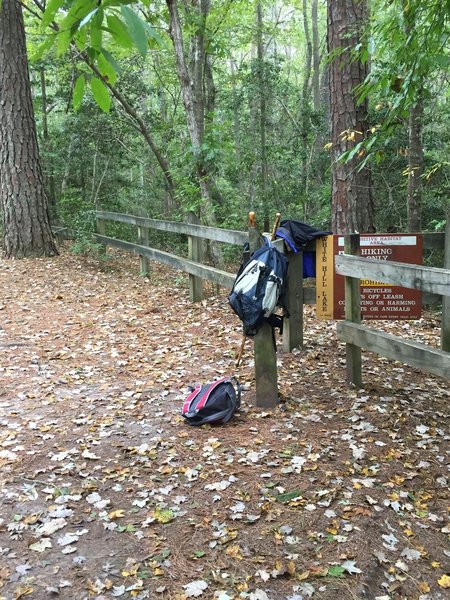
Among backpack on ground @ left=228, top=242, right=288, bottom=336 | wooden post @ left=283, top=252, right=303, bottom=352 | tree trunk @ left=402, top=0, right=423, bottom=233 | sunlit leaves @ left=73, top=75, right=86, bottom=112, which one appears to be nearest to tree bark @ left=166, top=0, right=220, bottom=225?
tree trunk @ left=402, top=0, right=423, bottom=233

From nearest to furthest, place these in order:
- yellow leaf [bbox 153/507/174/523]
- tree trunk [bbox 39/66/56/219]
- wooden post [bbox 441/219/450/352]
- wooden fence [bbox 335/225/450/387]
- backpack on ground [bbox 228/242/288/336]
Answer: yellow leaf [bbox 153/507/174/523] < wooden fence [bbox 335/225/450/387] < backpack on ground [bbox 228/242/288/336] < wooden post [bbox 441/219/450/352] < tree trunk [bbox 39/66/56/219]

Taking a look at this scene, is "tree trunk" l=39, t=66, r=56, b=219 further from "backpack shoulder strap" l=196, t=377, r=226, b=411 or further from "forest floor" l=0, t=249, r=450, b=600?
"backpack shoulder strap" l=196, t=377, r=226, b=411

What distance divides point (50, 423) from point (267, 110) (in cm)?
1366

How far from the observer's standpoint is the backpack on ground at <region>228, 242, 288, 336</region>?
449 centimetres

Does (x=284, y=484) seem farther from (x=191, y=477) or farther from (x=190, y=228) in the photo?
(x=190, y=228)

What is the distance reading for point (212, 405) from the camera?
4566mm

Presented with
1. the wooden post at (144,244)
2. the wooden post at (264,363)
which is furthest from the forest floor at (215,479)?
the wooden post at (144,244)

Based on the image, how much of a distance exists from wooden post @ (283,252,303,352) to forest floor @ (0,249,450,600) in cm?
20

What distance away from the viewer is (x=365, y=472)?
391 cm

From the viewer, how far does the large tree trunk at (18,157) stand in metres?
10.8

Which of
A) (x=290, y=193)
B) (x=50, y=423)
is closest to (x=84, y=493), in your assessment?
(x=50, y=423)

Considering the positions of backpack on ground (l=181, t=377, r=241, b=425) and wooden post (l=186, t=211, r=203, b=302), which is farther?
wooden post (l=186, t=211, r=203, b=302)

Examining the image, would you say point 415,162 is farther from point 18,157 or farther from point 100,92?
point 18,157

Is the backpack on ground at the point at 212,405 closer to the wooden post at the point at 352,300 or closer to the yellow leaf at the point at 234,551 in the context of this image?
the wooden post at the point at 352,300
